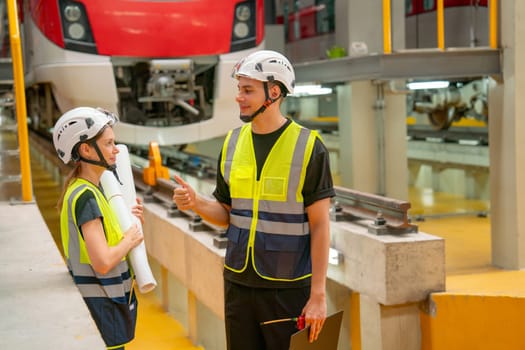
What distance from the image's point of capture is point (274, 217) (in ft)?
8.24

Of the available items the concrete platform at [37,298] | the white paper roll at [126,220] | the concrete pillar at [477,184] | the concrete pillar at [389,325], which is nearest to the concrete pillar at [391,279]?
the concrete pillar at [389,325]

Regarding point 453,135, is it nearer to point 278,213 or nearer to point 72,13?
point 72,13

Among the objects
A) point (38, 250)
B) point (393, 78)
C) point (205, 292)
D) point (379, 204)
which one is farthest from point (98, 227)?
point (393, 78)

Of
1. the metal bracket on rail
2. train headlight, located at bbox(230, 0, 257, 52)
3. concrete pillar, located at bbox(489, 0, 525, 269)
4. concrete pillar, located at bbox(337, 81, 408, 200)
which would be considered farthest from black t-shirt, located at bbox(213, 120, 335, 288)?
concrete pillar, located at bbox(337, 81, 408, 200)

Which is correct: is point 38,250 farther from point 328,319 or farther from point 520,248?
point 520,248

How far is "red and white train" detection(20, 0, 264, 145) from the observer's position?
250 inches

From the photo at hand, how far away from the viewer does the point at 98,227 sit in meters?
2.37

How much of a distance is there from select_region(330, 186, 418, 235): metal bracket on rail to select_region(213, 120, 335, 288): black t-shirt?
174 centimetres

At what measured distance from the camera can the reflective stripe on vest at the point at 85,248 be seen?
2412mm

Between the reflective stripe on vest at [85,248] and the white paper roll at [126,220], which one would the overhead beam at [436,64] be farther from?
the reflective stripe on vest at [85,248]

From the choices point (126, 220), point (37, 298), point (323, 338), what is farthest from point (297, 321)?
point (37, 298)

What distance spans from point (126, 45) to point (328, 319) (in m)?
4.51

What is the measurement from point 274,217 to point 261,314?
1.08 feet

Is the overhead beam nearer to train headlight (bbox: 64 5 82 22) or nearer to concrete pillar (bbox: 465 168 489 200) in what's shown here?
train headlight (bbox: 64 5 82 22)
